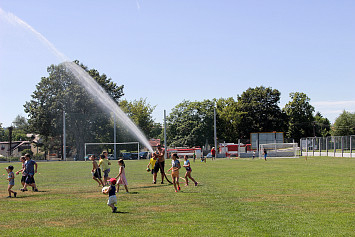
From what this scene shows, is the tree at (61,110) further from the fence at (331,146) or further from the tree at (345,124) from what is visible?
the tree at (345,124)

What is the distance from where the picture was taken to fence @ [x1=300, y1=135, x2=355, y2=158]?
5203 cm

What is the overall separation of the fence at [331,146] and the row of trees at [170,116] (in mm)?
30138

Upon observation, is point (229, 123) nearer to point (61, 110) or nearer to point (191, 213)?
point (61, 110)

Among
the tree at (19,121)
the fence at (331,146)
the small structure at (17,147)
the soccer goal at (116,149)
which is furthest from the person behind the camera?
the tree at (19,121)

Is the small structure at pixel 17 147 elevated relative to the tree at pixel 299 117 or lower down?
lower down

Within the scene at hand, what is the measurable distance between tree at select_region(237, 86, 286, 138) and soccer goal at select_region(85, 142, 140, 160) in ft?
115

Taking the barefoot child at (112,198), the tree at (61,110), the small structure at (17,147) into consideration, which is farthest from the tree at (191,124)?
the barefoot child at (112,198)

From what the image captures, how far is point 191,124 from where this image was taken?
93.8m

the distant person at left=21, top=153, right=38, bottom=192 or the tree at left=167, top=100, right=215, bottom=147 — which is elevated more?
the tree at left=167, top=100, right=215, bottom=147

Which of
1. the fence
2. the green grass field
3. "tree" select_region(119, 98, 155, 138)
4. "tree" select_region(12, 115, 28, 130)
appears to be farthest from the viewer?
"tree" select_region(12, 115, 28, 130)

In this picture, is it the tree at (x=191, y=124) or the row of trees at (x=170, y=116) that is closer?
the row of trees at (x=170, y=116)

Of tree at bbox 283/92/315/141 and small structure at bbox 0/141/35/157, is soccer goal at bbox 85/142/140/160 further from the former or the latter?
small structure at bbox 0/141/35/157

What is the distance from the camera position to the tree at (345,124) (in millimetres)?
104625

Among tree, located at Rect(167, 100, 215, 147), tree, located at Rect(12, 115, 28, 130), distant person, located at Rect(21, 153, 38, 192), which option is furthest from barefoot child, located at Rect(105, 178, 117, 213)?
tree, located at Rect(12, 115, 28, 130)
